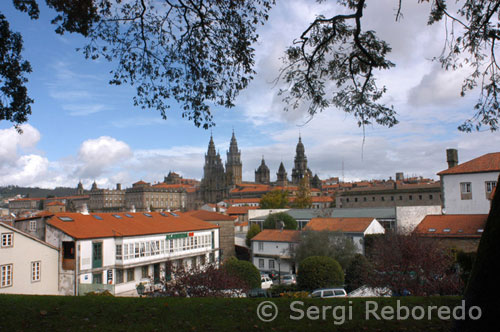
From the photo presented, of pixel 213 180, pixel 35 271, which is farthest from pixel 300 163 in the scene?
pixel 35 271

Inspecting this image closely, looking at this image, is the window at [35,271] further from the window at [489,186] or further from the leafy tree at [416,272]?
the window at [489,186]

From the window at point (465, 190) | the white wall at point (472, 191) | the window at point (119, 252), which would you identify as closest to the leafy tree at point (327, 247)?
the white wall at point (472, 191)

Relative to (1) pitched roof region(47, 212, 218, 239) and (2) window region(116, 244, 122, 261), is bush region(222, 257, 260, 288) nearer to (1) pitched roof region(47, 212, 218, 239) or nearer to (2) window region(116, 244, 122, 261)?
(2) window region(116, 244, 122, 261)

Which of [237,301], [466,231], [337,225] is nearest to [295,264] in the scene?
[337,225]

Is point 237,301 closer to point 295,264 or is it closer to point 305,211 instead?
point 295,264

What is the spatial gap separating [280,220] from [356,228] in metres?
14.3

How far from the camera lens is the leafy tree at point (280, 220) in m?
47.3

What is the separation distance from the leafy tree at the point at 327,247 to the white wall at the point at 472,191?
39.6 ft

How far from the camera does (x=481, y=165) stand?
34.1 m

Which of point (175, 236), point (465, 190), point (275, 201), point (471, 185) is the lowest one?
point (175, 236)

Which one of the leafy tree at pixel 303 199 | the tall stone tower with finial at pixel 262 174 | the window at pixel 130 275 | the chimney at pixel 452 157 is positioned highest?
the tall stone tower with finial at pixel 262 174

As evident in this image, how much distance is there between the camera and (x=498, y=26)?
8.59 metres

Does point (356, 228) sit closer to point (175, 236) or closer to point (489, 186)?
point (489, 186)

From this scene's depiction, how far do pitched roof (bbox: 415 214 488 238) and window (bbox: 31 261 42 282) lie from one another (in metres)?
25.1
